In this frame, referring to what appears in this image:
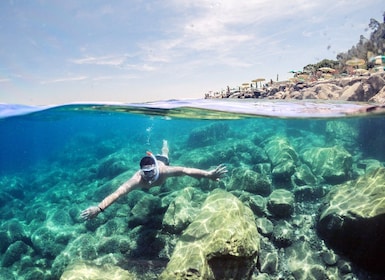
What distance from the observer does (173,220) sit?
8391mm

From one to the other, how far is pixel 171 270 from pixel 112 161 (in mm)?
15647

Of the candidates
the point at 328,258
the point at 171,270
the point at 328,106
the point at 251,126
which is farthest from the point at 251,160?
the point at 251,126

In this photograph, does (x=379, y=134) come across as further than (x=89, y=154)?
No

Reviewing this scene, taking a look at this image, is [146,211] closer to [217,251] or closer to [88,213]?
[88,213]

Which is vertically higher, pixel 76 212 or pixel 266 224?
pixel 266 224

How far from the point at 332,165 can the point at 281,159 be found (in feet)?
7.32

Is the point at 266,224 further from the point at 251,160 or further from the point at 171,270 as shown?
the point at 251,160

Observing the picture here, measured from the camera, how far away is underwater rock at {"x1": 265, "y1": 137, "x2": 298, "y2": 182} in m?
11.7

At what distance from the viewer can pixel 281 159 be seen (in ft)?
41.3

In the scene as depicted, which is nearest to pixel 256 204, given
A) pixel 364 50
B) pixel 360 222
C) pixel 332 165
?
pixel 360 222

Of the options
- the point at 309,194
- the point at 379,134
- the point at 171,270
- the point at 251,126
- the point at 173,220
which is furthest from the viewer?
the point at 251,126

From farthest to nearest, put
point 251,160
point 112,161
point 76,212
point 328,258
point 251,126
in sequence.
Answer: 1. point 251,126
2. point 112,161
3. point 251,160
4. point 76,212
5. point 328,258

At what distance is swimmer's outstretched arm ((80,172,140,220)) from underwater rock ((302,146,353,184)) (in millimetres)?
8714

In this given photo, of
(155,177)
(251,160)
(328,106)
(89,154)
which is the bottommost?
(89,154)
